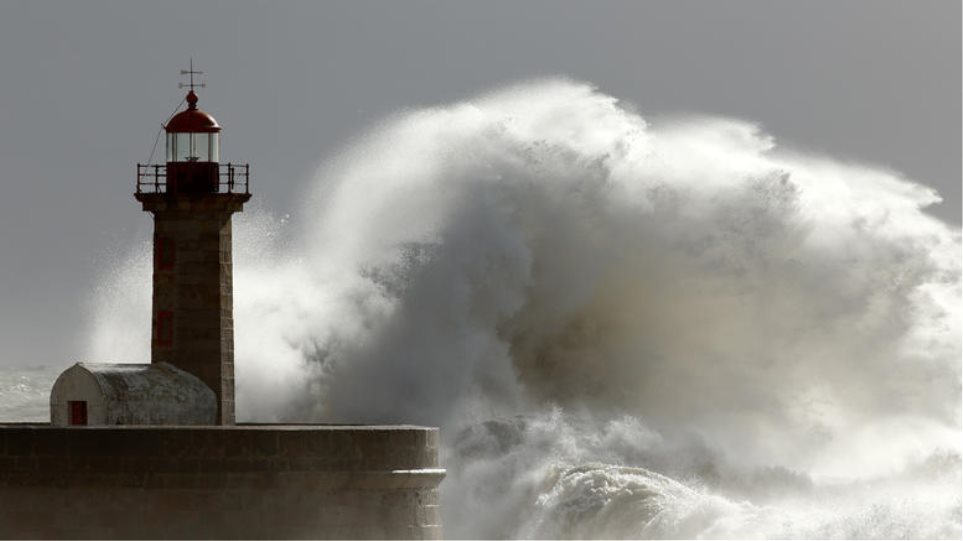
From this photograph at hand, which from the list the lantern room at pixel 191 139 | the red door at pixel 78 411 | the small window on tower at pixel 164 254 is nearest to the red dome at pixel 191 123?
the lantern room at pixel 191 139

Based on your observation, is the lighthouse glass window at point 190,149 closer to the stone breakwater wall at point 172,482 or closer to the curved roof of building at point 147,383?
the curved roof of building at point 147,383

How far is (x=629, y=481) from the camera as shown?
80.4 ft

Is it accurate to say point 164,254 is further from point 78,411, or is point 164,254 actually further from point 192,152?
point 78,411

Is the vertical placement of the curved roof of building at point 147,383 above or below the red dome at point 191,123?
below

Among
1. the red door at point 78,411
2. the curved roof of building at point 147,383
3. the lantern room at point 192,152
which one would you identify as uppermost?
the lantern room at point 192,152

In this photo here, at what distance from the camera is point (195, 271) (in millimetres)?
21703

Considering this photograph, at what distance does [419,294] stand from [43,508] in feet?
33.8

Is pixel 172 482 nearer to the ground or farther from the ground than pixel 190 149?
nearer to the ground

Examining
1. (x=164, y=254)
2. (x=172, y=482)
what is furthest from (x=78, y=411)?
(x=172, y=482)

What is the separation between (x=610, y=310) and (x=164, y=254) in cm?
983

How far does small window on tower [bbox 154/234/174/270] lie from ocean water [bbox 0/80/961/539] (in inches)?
230

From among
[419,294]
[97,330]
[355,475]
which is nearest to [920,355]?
[419,294]

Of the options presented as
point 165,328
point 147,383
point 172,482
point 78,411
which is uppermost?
point 165,328

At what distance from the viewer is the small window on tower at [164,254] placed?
2172 cm
